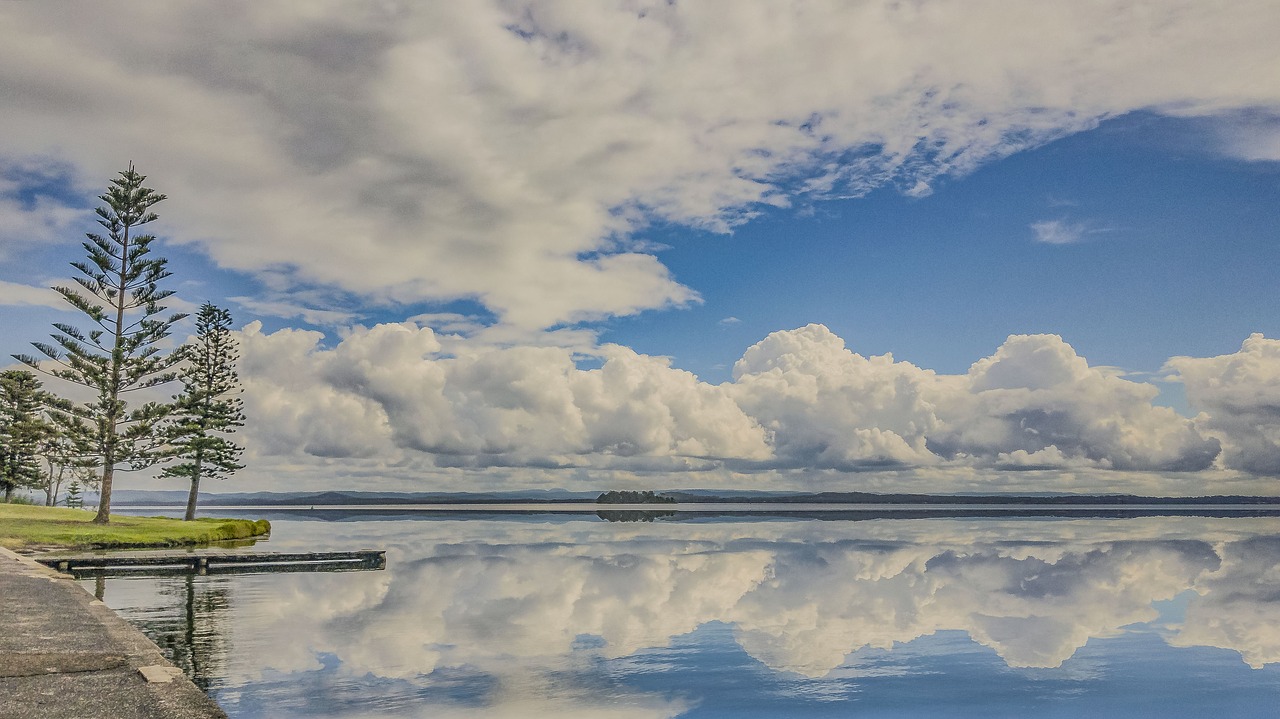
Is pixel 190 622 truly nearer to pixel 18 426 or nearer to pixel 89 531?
pixel 89 531

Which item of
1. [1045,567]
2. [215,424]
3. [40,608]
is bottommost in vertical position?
[1045,567]

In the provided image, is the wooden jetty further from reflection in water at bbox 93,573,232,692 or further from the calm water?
the calm water

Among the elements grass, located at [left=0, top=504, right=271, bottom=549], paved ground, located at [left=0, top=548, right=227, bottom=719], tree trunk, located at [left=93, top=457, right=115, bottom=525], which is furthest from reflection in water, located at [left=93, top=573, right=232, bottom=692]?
tree trunk, located at [left=93, top=457, right=115, bottom=525]

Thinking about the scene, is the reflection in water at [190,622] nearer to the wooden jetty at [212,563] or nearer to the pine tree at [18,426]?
the wooden jetty at [212,563]

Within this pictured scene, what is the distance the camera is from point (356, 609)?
1212 inches

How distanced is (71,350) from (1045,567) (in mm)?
60988

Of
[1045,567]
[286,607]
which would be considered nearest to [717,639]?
[286,607]

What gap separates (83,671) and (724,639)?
16.9 metres

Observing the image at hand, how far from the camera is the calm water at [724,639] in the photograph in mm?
17828

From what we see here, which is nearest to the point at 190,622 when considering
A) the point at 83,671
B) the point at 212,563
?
the point at 83,671

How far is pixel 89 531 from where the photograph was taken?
50.5m

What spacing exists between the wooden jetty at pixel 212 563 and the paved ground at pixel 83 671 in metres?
22.2

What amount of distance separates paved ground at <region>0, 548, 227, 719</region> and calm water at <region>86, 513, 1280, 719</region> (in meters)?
2.20

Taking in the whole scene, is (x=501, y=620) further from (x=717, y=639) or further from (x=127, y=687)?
(x=127, y=687)
